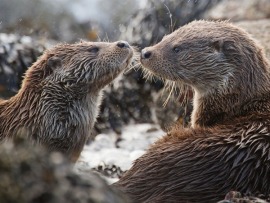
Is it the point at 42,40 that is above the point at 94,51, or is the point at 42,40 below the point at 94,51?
above

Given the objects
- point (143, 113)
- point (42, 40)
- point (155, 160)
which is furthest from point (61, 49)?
point (42, 40)

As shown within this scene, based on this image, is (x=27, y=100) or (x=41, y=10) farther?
(x=41, y=10)

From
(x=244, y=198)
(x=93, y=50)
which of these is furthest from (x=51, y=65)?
(x=244, y=198)

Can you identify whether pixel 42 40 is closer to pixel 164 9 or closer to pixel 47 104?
pixel 164 9

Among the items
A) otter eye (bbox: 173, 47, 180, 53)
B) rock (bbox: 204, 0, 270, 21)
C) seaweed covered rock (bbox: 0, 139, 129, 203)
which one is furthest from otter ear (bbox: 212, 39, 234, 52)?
rock (bbox: 204, 0, 270, 21)

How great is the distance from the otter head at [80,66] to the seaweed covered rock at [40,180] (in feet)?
9.52

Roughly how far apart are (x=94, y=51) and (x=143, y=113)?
2.39 meters

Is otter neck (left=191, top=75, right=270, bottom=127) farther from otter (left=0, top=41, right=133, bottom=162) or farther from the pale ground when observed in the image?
the pale ground

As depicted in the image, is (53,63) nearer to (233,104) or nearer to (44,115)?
(44,115)

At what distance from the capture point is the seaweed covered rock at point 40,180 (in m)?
1.95

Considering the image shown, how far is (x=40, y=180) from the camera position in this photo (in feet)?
6.49

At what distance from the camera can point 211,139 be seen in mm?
4098

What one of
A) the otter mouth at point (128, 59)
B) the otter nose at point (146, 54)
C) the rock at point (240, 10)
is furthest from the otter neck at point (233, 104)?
the rock at point (240, 10)

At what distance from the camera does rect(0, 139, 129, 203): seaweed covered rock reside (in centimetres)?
195
